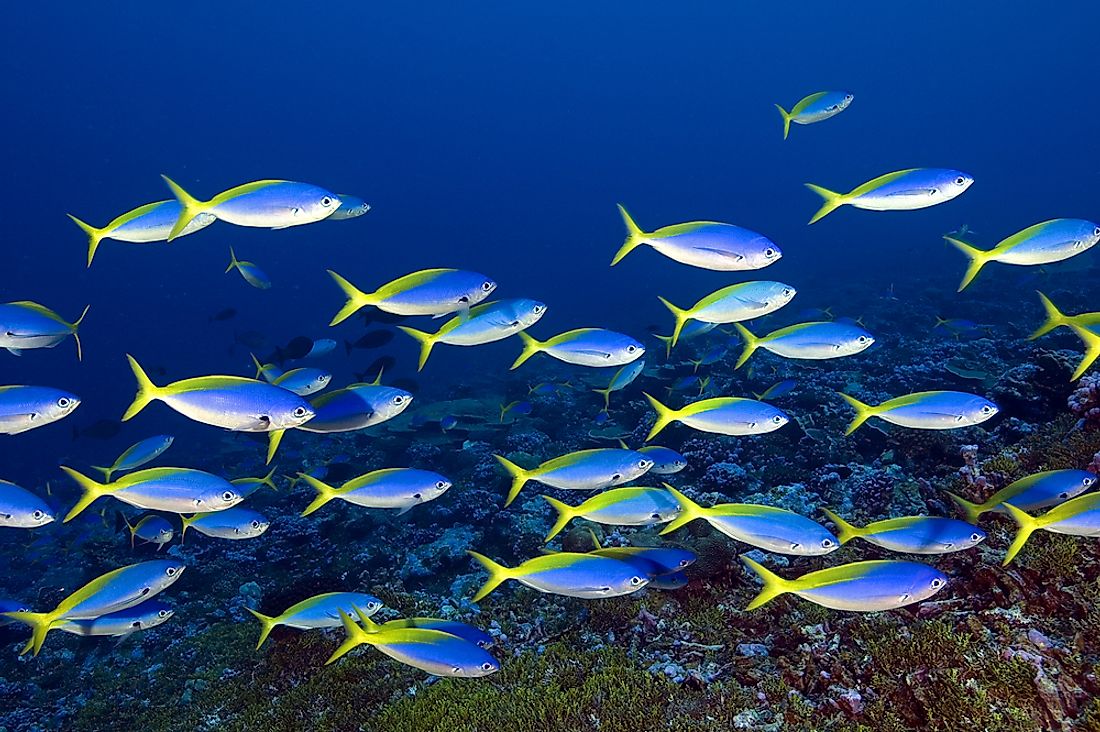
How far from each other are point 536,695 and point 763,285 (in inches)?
134

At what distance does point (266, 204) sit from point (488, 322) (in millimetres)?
1842

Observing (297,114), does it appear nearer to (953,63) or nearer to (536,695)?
(536,695)

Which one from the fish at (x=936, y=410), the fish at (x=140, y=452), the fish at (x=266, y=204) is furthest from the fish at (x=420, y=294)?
the fish at (x=140, y=452)

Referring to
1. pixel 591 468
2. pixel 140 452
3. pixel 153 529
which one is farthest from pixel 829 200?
pixel 153 529

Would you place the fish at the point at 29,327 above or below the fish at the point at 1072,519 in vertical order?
above

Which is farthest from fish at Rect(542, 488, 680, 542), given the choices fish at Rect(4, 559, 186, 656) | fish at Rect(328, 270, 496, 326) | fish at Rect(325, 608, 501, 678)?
fish at Rect(4, 559, 186, 656)

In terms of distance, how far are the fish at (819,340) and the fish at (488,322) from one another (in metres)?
1.75

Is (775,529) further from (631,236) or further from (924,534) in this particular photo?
(631,236)

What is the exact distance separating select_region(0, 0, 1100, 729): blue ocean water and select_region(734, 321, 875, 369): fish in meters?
3.71

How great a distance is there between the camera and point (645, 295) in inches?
1703

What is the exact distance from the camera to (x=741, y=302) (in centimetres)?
467

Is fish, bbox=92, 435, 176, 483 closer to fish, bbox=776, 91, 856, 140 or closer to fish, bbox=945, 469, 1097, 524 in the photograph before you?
fish, bbox=776, 91, 856, 140

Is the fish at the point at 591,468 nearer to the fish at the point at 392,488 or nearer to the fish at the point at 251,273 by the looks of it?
the fish at the point at 392,488

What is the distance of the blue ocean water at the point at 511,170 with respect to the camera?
2873 cm
